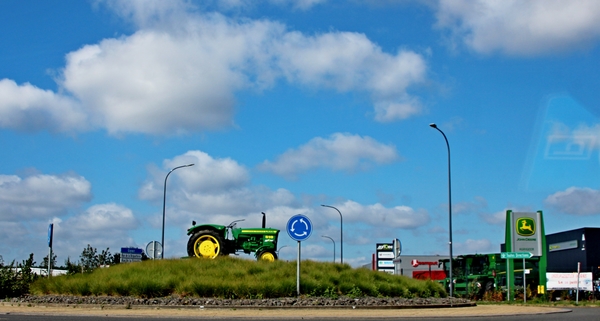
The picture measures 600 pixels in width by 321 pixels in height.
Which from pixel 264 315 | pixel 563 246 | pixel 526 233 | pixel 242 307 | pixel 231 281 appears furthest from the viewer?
pixel 563 246

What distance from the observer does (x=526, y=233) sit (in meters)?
35.3

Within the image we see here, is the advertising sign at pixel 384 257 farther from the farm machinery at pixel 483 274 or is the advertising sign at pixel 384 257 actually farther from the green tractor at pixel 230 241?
the green tractor at pixel 230 241

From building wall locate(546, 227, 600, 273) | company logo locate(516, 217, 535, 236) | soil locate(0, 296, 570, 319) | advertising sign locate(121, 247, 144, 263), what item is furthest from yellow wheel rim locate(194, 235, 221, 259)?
building wall locate(546, 227, 600, 273)

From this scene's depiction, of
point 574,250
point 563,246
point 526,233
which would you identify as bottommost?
point 574,250

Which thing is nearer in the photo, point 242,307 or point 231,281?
point 242,307

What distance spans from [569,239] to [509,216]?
123ft

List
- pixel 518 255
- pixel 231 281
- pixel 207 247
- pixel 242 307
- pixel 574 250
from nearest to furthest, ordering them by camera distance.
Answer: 1. pixel 242 307
2. pixel 231 281
3. pixel 207 247
4. pixel 518 255
5. pixel 574 250

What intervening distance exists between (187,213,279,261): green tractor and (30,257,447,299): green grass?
226 cm

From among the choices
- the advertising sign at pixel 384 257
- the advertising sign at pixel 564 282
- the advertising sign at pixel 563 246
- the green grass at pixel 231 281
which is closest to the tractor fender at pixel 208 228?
the green grass at pixel 231 281

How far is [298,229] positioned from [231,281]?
3.50m

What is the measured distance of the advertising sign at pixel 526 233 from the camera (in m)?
35.1

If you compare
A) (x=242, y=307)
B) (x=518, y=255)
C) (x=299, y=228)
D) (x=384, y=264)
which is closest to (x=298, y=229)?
(x=299, y=228)

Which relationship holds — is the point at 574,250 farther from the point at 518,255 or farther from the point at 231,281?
the point at 231,281

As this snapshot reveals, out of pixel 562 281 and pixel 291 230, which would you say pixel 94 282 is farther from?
pixel 562 281
